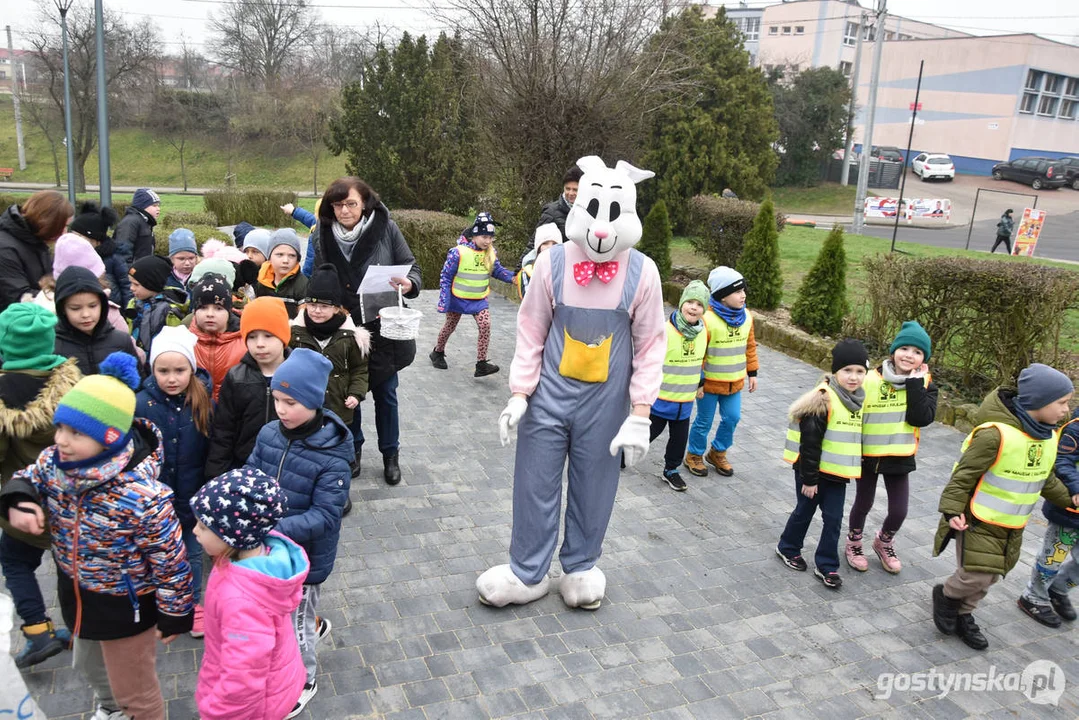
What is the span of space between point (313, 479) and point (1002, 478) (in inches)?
133

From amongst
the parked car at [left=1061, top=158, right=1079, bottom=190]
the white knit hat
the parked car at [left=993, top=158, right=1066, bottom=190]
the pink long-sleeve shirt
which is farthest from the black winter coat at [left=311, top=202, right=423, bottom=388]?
the parked car at [left=1061, top=158, right=1079, bottom=190]

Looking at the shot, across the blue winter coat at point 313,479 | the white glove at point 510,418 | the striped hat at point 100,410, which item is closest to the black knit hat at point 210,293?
the blue winter coat at point 313,479

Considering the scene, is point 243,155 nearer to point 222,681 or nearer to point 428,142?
point 428,142

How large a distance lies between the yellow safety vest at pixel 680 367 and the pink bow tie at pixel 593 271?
1.74 m

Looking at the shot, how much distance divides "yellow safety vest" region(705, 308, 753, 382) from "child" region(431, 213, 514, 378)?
288 cm

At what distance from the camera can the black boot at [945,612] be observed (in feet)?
13.9

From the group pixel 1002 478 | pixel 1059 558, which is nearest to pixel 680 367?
pixel 1002 478

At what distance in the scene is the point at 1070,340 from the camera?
315 inches

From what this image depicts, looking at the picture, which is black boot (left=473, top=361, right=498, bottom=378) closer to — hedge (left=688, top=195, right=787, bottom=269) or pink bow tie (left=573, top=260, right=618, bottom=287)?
pink bow tie (left=573, top=260, right=618, bottom=287)

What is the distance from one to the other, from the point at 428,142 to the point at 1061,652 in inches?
652

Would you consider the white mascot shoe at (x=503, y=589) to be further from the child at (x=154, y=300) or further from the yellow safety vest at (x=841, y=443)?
the child at (x=154, y=300)

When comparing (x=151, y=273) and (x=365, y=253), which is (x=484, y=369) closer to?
(x=365, y=253)

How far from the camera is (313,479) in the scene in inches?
128

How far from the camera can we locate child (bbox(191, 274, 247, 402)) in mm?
4246
